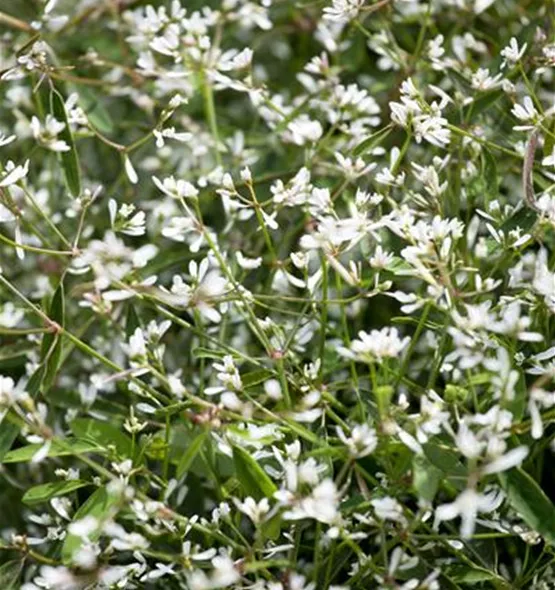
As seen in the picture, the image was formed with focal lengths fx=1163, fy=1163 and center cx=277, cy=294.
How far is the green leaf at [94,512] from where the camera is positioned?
2.16 ft

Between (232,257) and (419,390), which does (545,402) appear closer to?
(419,390)

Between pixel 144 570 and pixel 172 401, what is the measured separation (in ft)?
0.33

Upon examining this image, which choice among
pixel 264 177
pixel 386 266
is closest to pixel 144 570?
pixel 386 266

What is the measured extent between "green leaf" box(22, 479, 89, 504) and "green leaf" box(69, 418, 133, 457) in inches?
1.5

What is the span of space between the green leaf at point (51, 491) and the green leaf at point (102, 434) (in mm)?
38

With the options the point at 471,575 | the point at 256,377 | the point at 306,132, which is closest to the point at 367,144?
the point at 306,132

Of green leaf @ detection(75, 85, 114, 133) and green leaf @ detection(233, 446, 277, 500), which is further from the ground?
green leaf @ detection(75, 85, 114, 133)

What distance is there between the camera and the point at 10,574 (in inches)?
28.6

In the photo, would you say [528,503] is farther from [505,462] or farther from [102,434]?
[102,434]

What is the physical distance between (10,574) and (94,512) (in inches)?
3.6

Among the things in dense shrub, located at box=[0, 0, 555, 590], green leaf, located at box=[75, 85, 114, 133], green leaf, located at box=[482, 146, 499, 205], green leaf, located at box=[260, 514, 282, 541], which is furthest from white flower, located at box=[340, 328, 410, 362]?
green leaf, located at box=[75, 85, 114, 133]

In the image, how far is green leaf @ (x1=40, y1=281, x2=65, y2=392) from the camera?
72 cm

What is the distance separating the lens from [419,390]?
71 cm

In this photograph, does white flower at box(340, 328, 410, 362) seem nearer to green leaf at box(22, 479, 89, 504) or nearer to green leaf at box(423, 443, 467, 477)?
green leaf at box(423, 443, 467, 477)
